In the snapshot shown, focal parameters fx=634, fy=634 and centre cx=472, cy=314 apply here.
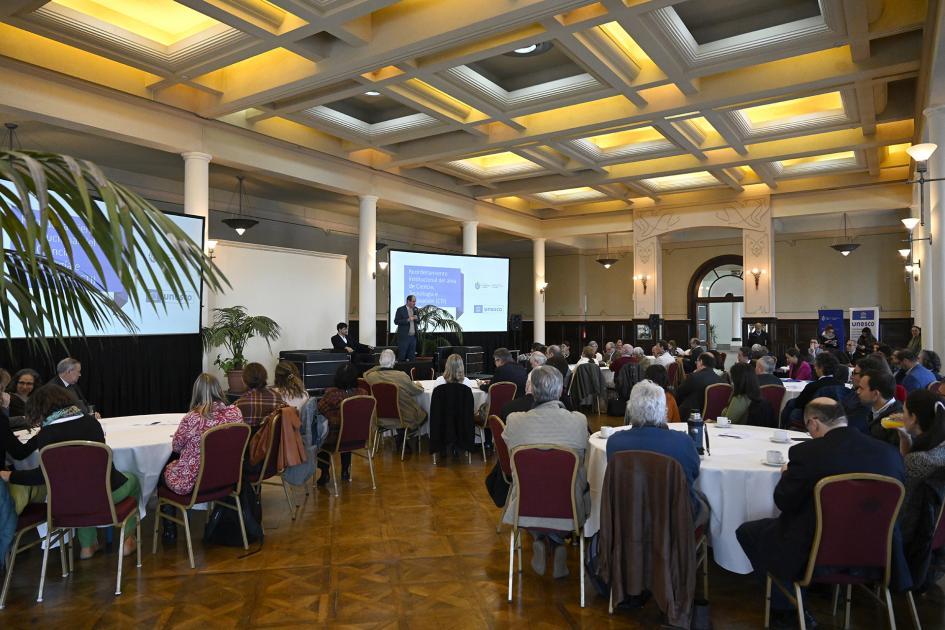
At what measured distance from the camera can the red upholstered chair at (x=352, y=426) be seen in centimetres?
547

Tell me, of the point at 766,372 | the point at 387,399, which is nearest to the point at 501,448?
the point at 387,399

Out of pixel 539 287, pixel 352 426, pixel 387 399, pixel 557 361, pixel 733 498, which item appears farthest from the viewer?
pixel 539 287

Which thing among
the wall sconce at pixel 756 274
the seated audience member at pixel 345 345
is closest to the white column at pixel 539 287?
the wall sconce at pixel 756 274

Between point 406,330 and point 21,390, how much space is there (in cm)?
669

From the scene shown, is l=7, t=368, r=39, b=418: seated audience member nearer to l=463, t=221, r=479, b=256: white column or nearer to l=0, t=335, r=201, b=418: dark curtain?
l=0, t=335, r=201, b=418: dark curtain

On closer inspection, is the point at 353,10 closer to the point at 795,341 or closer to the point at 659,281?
the point at 659,281

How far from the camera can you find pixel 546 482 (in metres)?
3.36

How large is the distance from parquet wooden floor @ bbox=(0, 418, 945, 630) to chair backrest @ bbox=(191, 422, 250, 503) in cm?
48

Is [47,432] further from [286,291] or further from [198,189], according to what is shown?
[286,291]

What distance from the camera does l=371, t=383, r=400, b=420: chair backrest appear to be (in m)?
6.70

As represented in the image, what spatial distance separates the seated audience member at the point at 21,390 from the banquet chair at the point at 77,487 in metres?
2.04

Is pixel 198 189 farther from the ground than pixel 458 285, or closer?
farther from the ground

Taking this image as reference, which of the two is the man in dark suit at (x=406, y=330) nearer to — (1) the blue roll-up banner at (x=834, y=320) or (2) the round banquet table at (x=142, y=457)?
(2) the round banquet table at (x=142, y=457)

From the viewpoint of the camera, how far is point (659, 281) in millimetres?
15500
